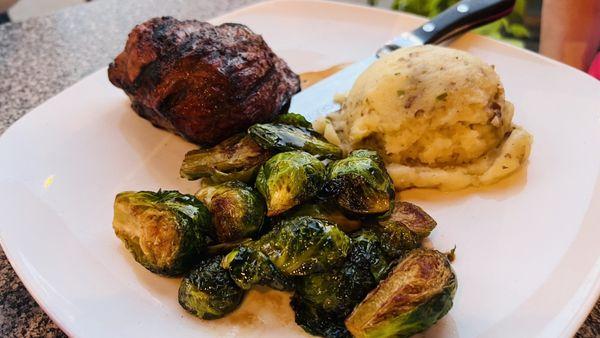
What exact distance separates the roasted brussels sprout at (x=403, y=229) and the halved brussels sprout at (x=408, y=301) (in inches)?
8.5

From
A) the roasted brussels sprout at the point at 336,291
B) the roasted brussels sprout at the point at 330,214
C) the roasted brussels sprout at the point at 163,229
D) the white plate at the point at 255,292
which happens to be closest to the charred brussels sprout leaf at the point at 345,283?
the roasted brussels sprout at the point at 336,291

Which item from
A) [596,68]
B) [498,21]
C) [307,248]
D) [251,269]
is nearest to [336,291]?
[307,248]

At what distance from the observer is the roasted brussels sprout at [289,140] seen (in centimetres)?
227

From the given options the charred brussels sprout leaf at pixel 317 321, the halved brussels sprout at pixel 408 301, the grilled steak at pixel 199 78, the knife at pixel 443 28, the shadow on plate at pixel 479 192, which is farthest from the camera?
the knife at pixel 443 28

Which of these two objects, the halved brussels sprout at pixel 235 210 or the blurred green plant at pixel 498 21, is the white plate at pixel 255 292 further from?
the blurred green plant at pixel 498 21

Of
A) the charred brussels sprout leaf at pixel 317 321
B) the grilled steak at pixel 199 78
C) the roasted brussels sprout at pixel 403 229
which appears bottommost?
the charred brussels sprout leaf at pixel 317 321

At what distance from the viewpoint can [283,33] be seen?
3.37 metres

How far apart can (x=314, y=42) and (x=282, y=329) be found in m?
2.00

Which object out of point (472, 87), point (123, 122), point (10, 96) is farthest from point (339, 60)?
point (10, 96)

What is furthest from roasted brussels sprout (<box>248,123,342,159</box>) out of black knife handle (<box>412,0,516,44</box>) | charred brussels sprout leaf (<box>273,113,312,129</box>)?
black knife handle (<box>412,0,516,44</box>)

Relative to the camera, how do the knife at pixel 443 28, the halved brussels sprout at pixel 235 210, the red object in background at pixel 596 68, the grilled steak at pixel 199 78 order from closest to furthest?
1. the halved brussels sprout at pixel 235 210
2. the grilled steak at pixel 199 78
3. the knife at pixel 443 28
4. the red object in background at pixel 596 68

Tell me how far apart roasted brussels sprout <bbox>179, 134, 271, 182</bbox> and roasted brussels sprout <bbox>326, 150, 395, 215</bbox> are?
349mm

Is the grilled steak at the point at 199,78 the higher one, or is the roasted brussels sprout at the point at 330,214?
the grilled steak at the point at 199,78

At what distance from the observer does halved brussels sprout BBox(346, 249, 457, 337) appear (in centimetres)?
155
